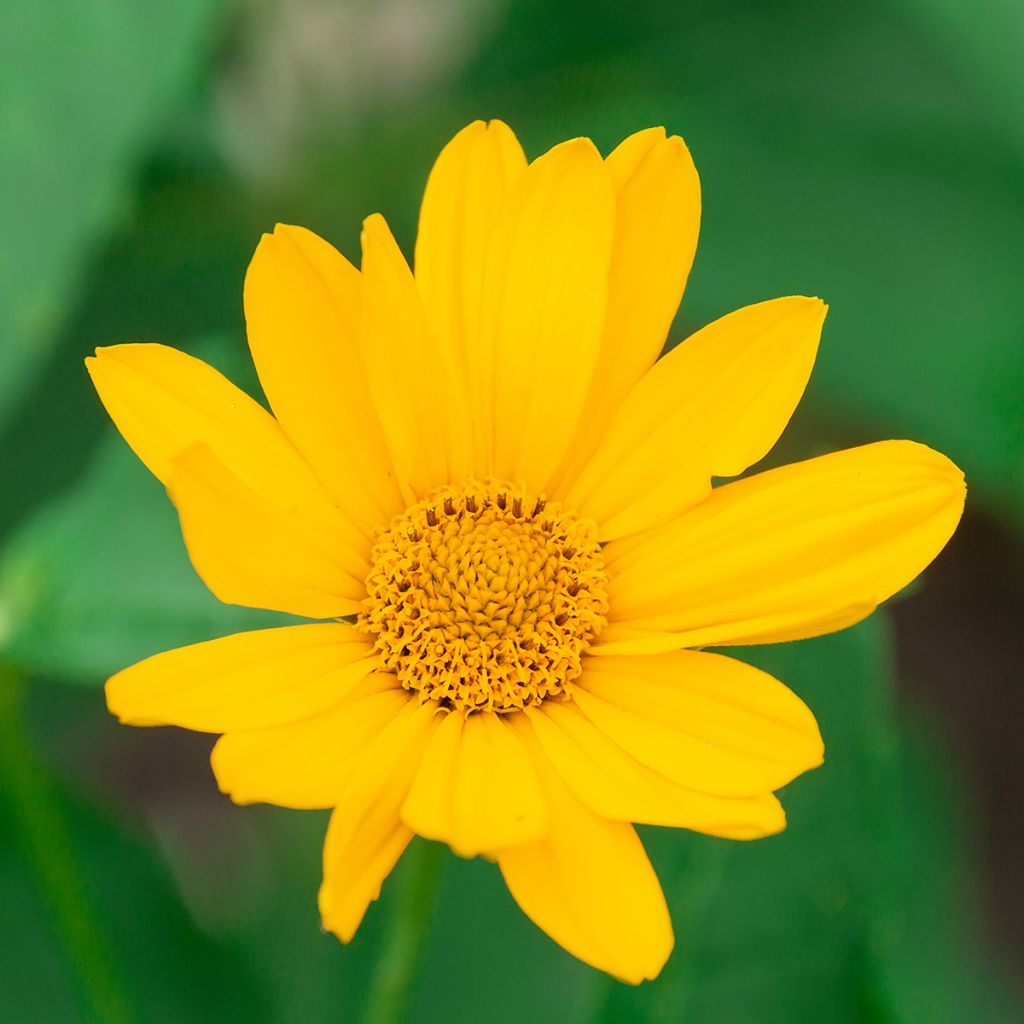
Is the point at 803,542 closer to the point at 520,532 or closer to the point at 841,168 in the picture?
the point at 520,532

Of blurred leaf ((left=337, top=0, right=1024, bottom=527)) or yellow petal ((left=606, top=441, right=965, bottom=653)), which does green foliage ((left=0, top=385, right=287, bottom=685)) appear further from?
blurred leaf ((left=337, top=0, right=1024, bottom=527))

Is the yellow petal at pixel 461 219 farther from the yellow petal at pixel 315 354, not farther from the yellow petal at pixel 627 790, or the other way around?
the yellow petal at pixel 627 790

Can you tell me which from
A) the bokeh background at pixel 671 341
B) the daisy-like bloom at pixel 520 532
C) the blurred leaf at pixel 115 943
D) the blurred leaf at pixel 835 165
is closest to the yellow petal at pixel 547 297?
the daisy-like bloom at pixel 520 532

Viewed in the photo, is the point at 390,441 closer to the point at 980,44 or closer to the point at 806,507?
the point at 806,507

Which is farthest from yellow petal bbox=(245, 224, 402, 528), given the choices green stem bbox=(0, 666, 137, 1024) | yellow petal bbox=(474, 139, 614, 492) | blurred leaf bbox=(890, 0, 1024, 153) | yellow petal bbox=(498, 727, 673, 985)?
blurred leaf bbox=(890, 0, 1024, 153)

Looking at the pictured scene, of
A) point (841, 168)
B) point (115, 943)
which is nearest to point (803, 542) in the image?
point (115, 943)

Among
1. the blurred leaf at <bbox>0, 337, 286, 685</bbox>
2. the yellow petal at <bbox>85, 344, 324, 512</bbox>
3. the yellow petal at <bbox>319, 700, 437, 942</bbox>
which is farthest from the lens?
the blurred leaf at <bbox>0, 337, 286, 685</bbox>
